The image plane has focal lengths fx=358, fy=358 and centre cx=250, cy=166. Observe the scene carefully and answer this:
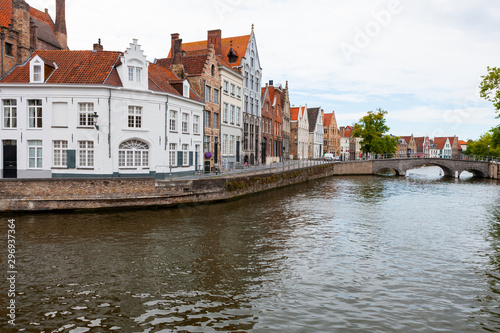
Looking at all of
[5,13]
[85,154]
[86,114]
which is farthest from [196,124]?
A: [5,13]

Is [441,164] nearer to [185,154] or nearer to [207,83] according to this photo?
[207,83]

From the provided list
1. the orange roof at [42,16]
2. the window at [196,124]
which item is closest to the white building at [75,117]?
the window at [196,124]

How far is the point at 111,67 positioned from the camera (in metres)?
22.5

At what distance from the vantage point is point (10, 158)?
71.6 feet

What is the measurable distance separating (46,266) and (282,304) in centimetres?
716

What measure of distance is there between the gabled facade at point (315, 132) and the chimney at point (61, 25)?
4993 centimetres

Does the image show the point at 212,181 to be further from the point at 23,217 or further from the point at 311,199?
the point at 23,217

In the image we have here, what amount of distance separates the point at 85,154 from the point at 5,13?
14.4 m

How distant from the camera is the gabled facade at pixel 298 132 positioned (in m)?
67.1

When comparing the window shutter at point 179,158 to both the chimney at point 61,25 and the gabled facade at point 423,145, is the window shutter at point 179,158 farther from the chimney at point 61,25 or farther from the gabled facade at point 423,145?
the gabled facade at point 423,145

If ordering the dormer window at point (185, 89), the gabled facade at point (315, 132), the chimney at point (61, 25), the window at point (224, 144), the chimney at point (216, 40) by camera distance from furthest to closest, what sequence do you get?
the gabled facade at point (315, 132) < the chimney at point (216, 40) < the chimney at point (61, 25) < the window at point (224, 144) < the dormer window at point (185, 89)

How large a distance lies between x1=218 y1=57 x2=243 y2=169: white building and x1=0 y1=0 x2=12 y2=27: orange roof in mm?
16737

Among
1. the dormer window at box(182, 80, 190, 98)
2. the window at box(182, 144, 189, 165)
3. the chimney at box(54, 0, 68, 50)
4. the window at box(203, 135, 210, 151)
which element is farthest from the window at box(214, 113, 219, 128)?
the chimney at box(54, 0, 68, 50)

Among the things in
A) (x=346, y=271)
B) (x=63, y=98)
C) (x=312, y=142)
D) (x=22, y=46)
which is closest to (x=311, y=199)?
(x=346, y=271)
